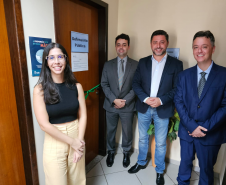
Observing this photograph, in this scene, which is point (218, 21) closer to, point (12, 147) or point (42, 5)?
point (42, 5)

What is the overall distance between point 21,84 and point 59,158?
0.65 m

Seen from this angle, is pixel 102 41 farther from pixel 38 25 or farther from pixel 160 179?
pixel 160 179

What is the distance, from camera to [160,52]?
1872 mm

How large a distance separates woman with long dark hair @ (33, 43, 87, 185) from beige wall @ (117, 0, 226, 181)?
57.5 inches

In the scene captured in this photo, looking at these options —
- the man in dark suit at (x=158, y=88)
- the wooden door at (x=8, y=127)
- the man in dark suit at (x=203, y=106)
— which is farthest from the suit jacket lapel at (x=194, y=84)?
the wooden door at (x=8, y=127)

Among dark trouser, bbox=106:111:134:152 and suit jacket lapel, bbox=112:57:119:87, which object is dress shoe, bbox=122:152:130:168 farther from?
suit jacket lapel, bbox=112:57:119:87

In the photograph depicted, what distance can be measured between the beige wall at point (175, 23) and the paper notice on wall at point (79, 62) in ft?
2.54

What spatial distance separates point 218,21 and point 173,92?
101 cm

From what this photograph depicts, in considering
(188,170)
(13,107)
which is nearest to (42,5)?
(13,107)

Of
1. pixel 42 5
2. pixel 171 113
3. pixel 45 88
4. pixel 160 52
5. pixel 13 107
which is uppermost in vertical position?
pixel 42 5

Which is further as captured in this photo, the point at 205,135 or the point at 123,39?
the point at 123,39

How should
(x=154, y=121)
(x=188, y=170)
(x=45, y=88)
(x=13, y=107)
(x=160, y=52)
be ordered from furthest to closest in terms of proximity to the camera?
(x=154, y=121)
(x=160, y=52)
(x=188, y=170)
(x=13, y=107)
(x=45, y=88)

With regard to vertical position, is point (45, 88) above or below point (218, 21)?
below

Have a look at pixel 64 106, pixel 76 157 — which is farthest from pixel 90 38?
pixel 76 157
